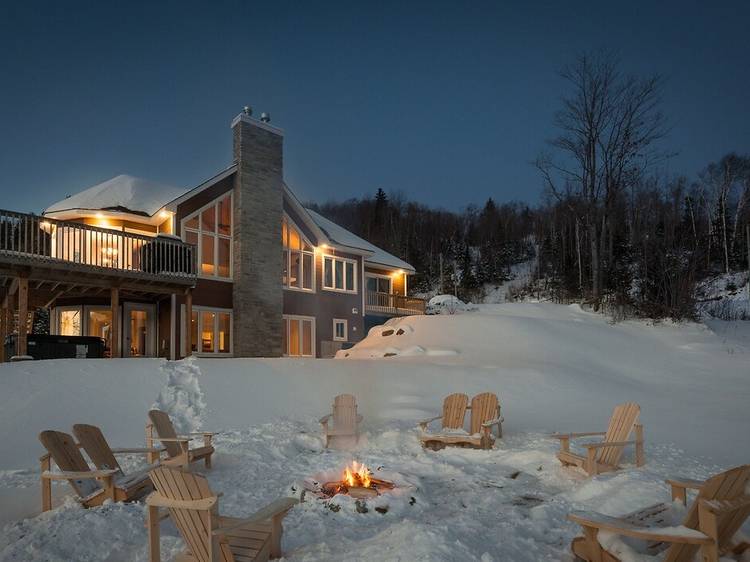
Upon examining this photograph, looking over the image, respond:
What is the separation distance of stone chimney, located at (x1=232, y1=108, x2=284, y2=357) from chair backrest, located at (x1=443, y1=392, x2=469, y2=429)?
10.9 m

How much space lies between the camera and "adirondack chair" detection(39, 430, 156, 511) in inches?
205

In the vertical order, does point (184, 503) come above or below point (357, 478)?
above

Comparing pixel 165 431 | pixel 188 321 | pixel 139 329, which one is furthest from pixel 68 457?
pixel 139 329

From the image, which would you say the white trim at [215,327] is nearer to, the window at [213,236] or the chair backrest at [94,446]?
the window at [213,236]

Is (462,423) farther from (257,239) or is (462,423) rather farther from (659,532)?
(257,239)

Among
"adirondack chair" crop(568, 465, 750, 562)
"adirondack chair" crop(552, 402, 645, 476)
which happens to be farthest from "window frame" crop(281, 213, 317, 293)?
"adirondack chair" crop(568, 465, 750, 562)

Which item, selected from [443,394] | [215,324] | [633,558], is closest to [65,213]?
[215,324]

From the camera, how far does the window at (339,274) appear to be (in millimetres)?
23312

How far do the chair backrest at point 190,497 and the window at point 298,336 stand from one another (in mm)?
17495

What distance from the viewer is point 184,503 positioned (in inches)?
135

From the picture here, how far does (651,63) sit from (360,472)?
26.6 m

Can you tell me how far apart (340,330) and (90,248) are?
1121 cm

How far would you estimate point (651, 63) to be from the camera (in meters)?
25.6

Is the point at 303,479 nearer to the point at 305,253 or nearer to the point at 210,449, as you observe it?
the point at 210,449
